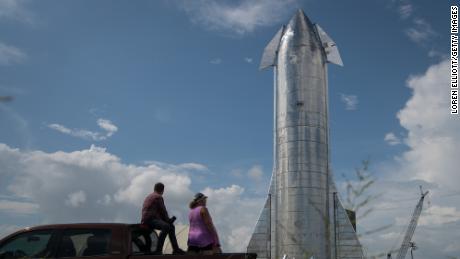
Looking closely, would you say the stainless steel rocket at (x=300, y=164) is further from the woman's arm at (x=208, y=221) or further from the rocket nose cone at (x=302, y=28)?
the woman's arm at (x=208, y=221)

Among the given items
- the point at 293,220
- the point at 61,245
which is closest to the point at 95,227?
the point at 61,245

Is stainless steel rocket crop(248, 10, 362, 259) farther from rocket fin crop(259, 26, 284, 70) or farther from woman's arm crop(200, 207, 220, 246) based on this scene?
woman's arm crop(200, 207, 220, 246)

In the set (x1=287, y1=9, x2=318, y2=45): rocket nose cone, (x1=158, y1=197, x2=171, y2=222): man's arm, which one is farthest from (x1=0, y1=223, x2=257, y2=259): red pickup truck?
(x1=287, y1=9, x2=318, y2=45): rocket nose cone

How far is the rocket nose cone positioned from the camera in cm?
3450

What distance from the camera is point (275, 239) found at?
32562 mm

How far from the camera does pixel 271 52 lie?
37062 millimetres

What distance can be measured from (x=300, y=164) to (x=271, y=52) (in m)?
9.82

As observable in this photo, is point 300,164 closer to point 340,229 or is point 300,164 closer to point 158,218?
point 340,229

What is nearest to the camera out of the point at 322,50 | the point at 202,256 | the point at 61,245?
the point at 202,256

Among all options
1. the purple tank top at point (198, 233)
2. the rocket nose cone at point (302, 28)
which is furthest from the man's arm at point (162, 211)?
the rocket nose cone at point (302, 28)

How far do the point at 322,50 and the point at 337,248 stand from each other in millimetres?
13772

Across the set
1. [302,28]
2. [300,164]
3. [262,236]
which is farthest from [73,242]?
[302,28]

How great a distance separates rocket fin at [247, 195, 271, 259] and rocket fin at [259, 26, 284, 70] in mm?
10346

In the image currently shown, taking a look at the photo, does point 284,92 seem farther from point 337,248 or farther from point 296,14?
point 337,248
